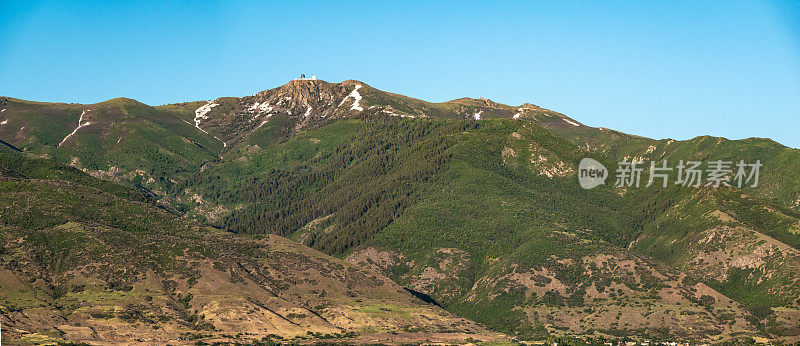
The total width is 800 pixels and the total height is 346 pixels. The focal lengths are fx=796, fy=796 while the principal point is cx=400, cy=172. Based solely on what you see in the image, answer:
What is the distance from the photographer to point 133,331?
181 metres

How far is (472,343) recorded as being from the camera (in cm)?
19925

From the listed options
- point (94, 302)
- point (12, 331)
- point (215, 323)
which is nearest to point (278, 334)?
point (215, 323)

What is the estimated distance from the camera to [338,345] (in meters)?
183

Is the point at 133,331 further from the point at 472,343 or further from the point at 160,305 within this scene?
the point at 472,343

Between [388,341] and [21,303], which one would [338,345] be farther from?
[21,303]

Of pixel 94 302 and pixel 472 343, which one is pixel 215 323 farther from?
pixel 472 343

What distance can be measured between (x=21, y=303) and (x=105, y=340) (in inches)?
1062

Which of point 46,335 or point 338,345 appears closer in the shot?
point 46,335

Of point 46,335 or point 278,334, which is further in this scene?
point 278,334

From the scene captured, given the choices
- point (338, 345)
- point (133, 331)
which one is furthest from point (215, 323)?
point (338, 345)

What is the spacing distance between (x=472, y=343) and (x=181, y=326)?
71.1m

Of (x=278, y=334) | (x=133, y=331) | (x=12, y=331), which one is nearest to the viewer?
(x=12, y=331)

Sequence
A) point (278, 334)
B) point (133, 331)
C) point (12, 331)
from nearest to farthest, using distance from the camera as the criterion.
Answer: point (12, 331) → point (133, 331) → point (278, 334)

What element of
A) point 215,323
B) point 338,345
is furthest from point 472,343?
point 215,323
